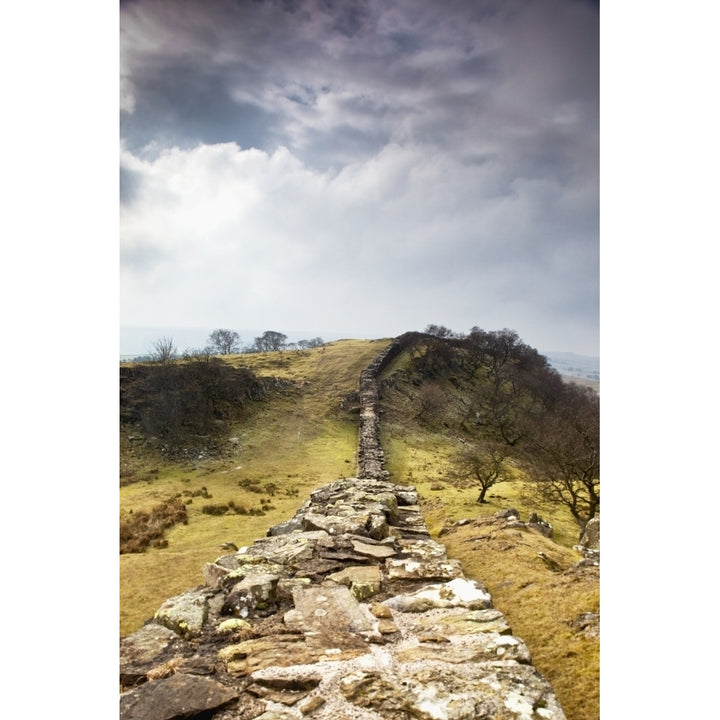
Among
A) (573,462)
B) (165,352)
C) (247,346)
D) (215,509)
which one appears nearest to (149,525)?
(215,509)

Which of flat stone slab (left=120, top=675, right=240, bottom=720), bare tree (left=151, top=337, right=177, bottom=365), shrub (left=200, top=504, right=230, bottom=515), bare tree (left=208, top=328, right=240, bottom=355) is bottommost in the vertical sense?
shrub (left=200, top=504, right=230, bottom=515)

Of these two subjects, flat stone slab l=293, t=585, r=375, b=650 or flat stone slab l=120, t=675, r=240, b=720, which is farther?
flat stone slab l=293, t=585, r=375, b=650

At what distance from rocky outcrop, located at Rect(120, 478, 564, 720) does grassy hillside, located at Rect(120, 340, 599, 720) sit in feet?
1.65

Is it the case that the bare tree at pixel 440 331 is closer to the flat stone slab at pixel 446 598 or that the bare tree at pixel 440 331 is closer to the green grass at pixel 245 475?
the green grass at pixel 245 475

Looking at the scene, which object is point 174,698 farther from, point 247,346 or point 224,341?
point 247,346

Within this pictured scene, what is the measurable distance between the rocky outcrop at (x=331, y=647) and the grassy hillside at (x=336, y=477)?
0.50 metres

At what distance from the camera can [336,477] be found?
18.9 meters

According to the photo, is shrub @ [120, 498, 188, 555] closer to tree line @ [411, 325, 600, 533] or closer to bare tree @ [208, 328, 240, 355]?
tree line @ [411, 325, 600, 533]

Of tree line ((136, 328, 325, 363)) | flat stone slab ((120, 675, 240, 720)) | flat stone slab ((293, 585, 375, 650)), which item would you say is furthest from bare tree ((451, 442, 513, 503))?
tree line ((136, 328, 325, 363))

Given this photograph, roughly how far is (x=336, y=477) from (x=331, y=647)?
16345 millimetres

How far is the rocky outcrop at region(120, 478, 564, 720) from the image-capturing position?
91.1 inches
